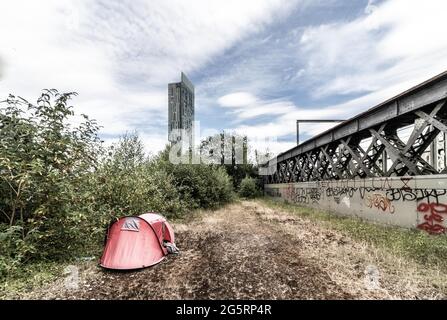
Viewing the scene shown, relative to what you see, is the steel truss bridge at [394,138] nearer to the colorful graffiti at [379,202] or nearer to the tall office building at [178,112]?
the colorful graffiti at [379,202]

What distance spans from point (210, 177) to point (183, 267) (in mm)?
11800

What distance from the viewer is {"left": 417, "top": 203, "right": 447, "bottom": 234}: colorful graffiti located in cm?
676

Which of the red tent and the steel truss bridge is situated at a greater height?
the steel truss bridge

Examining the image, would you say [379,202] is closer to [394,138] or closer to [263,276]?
[394,138]

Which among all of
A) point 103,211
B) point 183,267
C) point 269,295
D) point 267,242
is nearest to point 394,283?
point 269,295

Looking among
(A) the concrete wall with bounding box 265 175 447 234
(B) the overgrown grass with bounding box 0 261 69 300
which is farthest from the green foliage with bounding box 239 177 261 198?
(B) the overgrown grass with bounding box 0 261 69 300

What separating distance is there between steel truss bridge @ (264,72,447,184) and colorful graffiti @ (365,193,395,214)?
92 cm

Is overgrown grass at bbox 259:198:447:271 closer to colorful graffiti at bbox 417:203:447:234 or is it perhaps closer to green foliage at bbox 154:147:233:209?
colorful graffiti at bbox 417:203:447:234

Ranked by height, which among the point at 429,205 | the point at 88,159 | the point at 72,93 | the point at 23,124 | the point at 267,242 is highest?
the point at 72,93

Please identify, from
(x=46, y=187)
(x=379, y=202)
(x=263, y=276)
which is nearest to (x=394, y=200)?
(x=379, y=202)

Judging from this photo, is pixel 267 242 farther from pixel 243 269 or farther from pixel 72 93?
pixel 72 93

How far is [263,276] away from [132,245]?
2894 mm

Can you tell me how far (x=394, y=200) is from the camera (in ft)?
27.9

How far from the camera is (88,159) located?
243 inches
